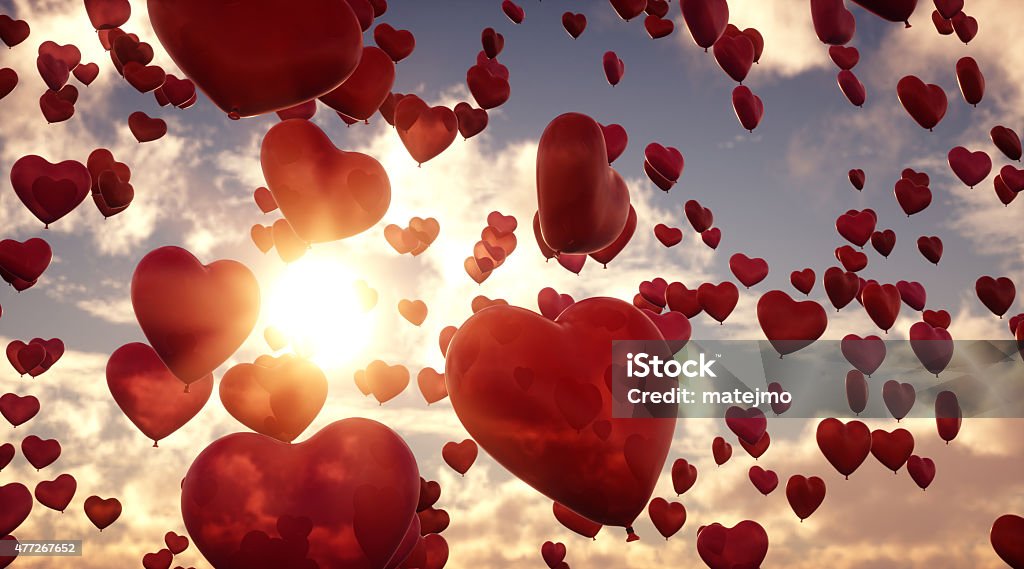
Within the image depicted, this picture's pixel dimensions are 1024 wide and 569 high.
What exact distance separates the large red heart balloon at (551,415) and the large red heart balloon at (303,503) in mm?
657

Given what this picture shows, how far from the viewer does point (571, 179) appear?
5023 millimetres

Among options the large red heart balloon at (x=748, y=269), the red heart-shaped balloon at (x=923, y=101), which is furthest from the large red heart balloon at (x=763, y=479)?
the red heart-shaped balloon at (x=923, y=101)

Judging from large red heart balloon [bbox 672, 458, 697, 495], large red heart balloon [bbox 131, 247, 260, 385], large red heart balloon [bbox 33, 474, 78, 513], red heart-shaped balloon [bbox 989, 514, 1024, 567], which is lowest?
large red heart balloon [bbox 33, 474, 78, 513]

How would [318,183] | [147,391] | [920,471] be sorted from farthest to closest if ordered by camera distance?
1. [920,471]
2. [147,391]
3. [318,183]

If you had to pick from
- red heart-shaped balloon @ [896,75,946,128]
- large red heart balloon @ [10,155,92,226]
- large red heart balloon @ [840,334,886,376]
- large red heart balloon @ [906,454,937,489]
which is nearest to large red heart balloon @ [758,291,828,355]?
large red heart balloon @ [840,334,886,376]

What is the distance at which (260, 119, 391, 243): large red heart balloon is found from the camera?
5.79m

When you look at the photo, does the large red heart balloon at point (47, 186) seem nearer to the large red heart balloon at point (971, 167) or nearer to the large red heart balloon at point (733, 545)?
the large red heart balloon at point (733, 545)

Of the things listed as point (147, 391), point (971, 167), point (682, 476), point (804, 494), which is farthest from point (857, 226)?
point (147, 391)

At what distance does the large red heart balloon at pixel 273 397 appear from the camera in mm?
6090

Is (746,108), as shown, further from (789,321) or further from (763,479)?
(763,479)

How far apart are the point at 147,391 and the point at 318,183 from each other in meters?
2.36

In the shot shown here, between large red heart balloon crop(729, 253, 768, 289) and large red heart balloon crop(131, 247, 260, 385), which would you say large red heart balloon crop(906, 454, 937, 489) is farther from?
large red heart balloon crop(131, 247, 260, 385)

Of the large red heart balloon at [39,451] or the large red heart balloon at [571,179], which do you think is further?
the large red heart balloon at [39,451]

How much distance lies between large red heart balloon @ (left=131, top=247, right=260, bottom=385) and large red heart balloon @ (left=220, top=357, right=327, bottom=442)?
1.03 ft
